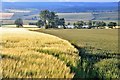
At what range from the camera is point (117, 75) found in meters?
7.61

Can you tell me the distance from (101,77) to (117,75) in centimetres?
65

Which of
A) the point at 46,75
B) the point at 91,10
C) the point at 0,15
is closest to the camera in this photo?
the point at 46,75

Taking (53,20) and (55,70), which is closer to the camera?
(55,70)

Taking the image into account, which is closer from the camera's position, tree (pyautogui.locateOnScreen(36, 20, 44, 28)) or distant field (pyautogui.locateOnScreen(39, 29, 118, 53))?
distant field (pyautogui.locateOnScreen(39, 29, 118, 53))

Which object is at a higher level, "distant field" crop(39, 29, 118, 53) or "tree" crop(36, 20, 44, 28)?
"tree" crop(36, 20, 44, 28)

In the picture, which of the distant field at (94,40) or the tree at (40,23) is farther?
the tree at (40,23)

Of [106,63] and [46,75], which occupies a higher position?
[46,75]

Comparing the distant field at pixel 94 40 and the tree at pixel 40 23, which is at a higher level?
the tree at pixel 40 23

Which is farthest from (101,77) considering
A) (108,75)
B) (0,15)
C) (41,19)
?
(41,19)

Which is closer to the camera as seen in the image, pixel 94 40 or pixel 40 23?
pixel 94 40

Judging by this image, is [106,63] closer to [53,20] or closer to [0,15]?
[0,15]

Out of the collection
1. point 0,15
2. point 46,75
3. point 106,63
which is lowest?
point 106,63

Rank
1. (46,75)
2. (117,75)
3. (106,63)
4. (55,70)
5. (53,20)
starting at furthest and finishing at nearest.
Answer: (53,20) < (106,63) < (117,75) < (55,70) < (46,75)

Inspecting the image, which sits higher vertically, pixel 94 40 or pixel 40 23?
pixel 40 23
